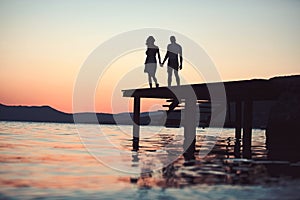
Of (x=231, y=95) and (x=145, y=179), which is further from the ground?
(x=231, y=95)

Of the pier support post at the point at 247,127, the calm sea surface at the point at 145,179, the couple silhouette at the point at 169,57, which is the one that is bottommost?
the calm sea surface at the point at 145,179

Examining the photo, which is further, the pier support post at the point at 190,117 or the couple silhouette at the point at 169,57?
the pier support post at the point at 190,117

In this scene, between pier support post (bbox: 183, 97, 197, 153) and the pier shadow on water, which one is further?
pier support post (bbox: 183, 97, 197, 153)

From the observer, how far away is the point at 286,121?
57.5ft

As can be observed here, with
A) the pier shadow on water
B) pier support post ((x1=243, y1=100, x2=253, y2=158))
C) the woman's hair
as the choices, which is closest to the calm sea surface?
the pier shadow on water

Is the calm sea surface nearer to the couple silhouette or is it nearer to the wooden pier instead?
the wooden pier

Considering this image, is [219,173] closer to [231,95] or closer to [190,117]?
[231,95]

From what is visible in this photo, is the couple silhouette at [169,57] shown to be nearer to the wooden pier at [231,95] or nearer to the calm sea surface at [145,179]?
the wooden pier at [231,95]

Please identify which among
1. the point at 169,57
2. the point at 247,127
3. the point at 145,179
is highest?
the point at 169,57

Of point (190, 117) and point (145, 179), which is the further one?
point (190, 117)

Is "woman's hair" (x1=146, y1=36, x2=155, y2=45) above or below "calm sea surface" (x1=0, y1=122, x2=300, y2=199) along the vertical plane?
above

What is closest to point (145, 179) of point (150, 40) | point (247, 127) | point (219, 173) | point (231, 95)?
point (219, 173)

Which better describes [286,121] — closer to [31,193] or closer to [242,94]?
[242,94]

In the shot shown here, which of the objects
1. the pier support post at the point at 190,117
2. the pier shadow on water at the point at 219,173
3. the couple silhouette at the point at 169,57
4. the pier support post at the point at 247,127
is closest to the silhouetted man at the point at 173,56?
the couple silhouette at the point at 169,57
